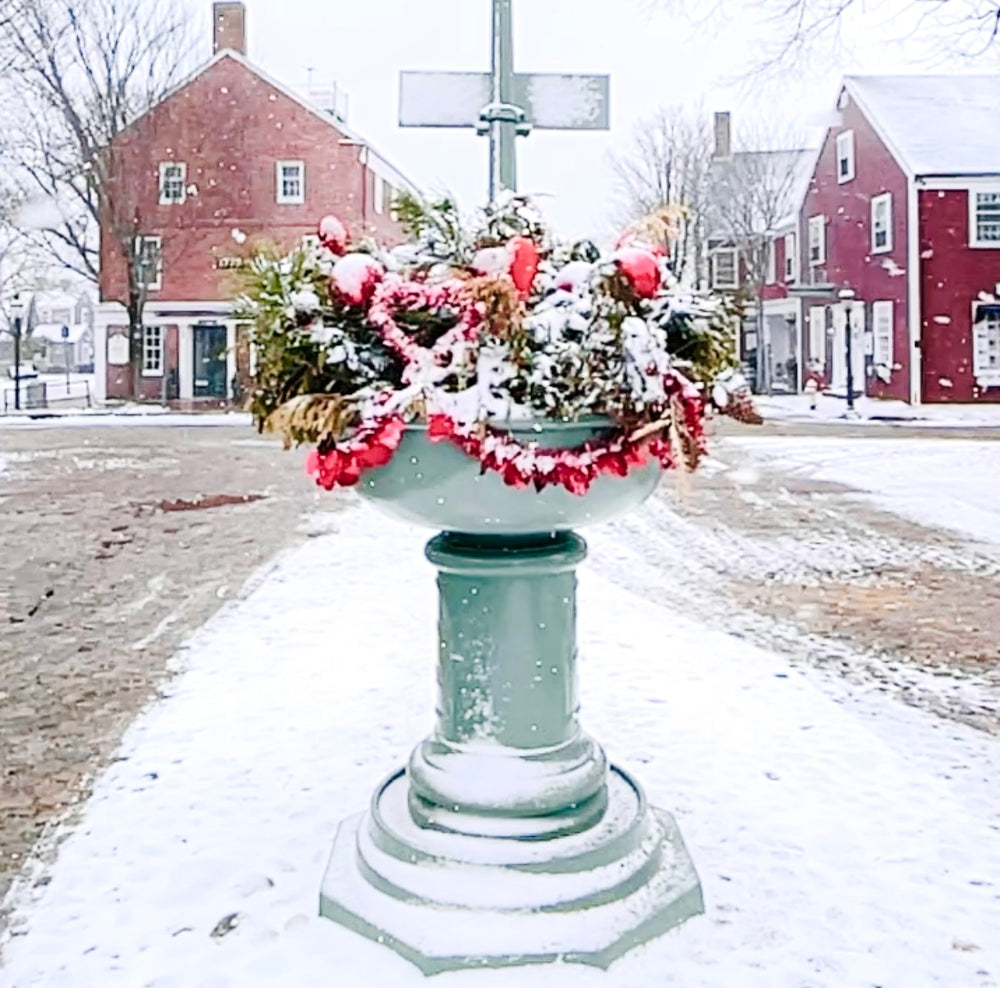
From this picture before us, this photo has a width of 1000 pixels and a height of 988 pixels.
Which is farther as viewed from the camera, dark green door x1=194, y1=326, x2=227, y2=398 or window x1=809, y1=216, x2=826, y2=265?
window x1=809, y1=216, x2=826, y2=265

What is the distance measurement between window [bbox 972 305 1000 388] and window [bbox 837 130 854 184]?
17.8 ft

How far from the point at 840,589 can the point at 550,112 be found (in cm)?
370

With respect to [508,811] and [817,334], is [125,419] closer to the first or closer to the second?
[817,334]

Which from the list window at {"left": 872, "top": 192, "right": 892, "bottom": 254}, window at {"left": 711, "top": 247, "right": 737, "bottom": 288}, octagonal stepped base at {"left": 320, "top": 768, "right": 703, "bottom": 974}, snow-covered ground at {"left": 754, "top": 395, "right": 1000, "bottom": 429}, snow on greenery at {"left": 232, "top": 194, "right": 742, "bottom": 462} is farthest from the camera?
window at {"left": 711, "top": 247, "right": 737, "bottom": 288}

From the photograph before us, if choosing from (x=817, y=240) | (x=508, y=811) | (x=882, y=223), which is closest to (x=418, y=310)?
(x=508, y=811)

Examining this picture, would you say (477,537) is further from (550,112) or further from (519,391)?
(550,112)

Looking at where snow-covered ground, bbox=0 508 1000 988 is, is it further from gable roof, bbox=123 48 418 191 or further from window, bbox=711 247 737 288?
window, bbox=711 247 737 288

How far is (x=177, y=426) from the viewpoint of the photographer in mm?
21969

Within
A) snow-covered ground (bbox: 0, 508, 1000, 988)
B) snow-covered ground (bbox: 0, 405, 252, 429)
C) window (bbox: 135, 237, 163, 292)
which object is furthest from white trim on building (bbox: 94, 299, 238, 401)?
snow-covered ground (bbox: 0, 508, 1000, 988)

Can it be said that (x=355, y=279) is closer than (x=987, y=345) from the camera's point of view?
Yes

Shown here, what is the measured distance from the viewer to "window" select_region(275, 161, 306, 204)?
30438mm

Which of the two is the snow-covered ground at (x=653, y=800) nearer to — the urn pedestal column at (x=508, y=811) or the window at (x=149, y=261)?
the urn pedestal column at (x=508, y=811)

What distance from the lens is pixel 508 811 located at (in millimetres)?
2572

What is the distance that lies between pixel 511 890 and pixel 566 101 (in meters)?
2.61
